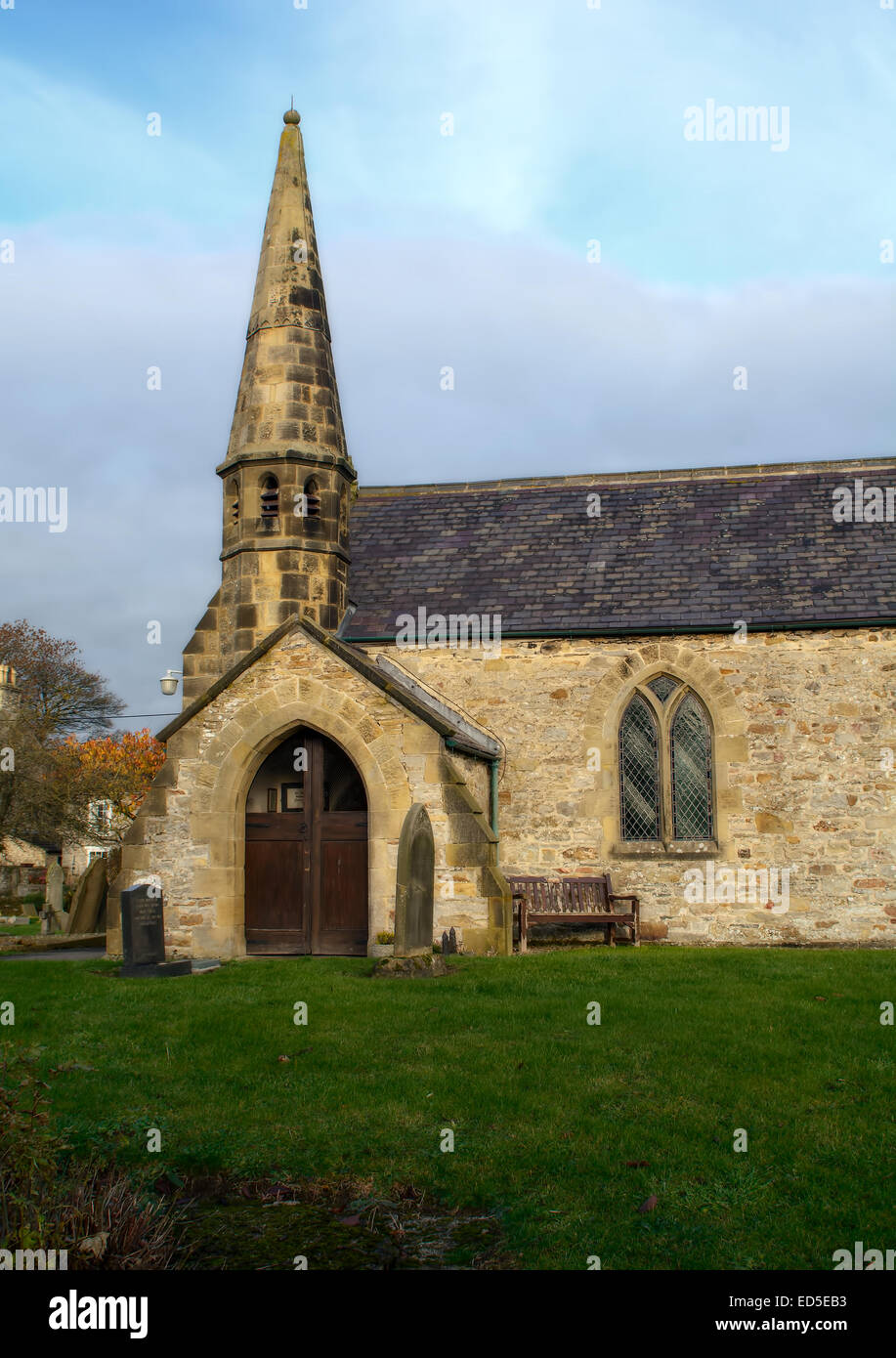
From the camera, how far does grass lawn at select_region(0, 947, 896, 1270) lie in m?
5.20

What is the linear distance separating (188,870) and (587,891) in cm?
550

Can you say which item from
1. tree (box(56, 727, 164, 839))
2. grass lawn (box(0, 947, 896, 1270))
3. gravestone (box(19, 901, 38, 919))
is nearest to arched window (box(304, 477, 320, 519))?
grass lawn (box(0, 947, 896, 1270))

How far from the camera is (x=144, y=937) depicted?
12.5m

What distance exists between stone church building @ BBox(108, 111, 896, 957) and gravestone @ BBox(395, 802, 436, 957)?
108cm

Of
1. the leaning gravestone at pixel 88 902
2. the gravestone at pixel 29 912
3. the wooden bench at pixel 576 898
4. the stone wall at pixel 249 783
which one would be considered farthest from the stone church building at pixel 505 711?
the gravestone at pixel 29 912

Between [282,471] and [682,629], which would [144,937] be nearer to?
[282,471]

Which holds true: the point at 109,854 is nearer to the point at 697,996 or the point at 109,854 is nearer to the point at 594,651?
the point at 594,651

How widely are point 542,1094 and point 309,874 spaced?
800 centimetres

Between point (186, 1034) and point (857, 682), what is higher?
point (857, 682)

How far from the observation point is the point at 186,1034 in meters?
8.81

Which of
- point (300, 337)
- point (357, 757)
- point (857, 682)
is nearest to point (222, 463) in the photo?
point (300, 337)

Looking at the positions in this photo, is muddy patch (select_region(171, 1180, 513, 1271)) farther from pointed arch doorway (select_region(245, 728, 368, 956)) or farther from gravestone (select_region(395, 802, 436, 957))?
pointed arch doorway (select_region(245, 728, 368, 956))

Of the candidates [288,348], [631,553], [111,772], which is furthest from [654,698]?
[111,772]

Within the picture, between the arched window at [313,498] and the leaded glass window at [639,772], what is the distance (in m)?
5.49
